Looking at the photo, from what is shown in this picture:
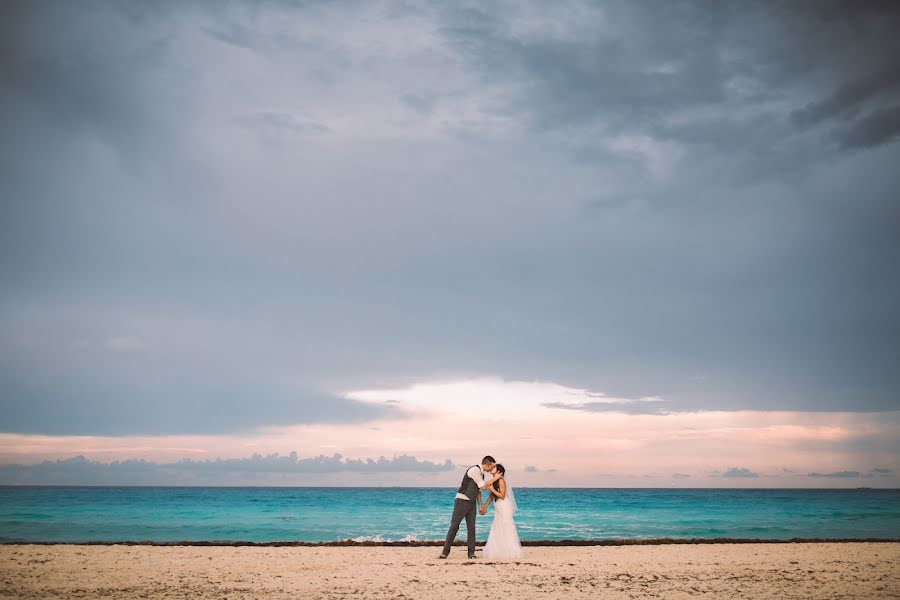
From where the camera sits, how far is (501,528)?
17.0m

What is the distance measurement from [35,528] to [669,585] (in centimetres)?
3314

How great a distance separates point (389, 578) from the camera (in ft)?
44.1

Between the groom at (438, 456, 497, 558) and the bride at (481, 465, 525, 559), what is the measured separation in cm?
27

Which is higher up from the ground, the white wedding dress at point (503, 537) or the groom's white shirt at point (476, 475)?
the groom's white shirt at point (476, 475)

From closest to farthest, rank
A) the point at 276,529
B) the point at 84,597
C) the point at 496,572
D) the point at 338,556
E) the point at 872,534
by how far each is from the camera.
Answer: the point at 84,597 < the point at 496,572 < the point at 338,556 < the point at 872,534 < the point at 276,529

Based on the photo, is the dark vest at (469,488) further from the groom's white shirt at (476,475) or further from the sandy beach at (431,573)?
the sandy beach at (431,573)

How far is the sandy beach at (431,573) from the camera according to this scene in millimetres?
11953

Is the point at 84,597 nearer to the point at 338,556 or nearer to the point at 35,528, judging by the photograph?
the point at 338,556

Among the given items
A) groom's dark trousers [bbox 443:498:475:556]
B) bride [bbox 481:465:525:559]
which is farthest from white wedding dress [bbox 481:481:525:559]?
groom's dark trousers [bbox 443:498:475:556]

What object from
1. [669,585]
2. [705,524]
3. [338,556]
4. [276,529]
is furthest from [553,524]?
[669,585]

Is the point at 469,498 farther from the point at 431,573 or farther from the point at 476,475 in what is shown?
the point at 431,573

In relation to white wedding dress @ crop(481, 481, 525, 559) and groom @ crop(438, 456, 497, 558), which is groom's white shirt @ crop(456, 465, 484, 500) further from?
white wedding dress @ crop(481, 481, 525, 559)

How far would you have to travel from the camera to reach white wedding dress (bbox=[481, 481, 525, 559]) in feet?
55.4

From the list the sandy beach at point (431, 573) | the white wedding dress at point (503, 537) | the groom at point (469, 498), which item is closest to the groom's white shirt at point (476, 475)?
the groom at point (469, 498)
